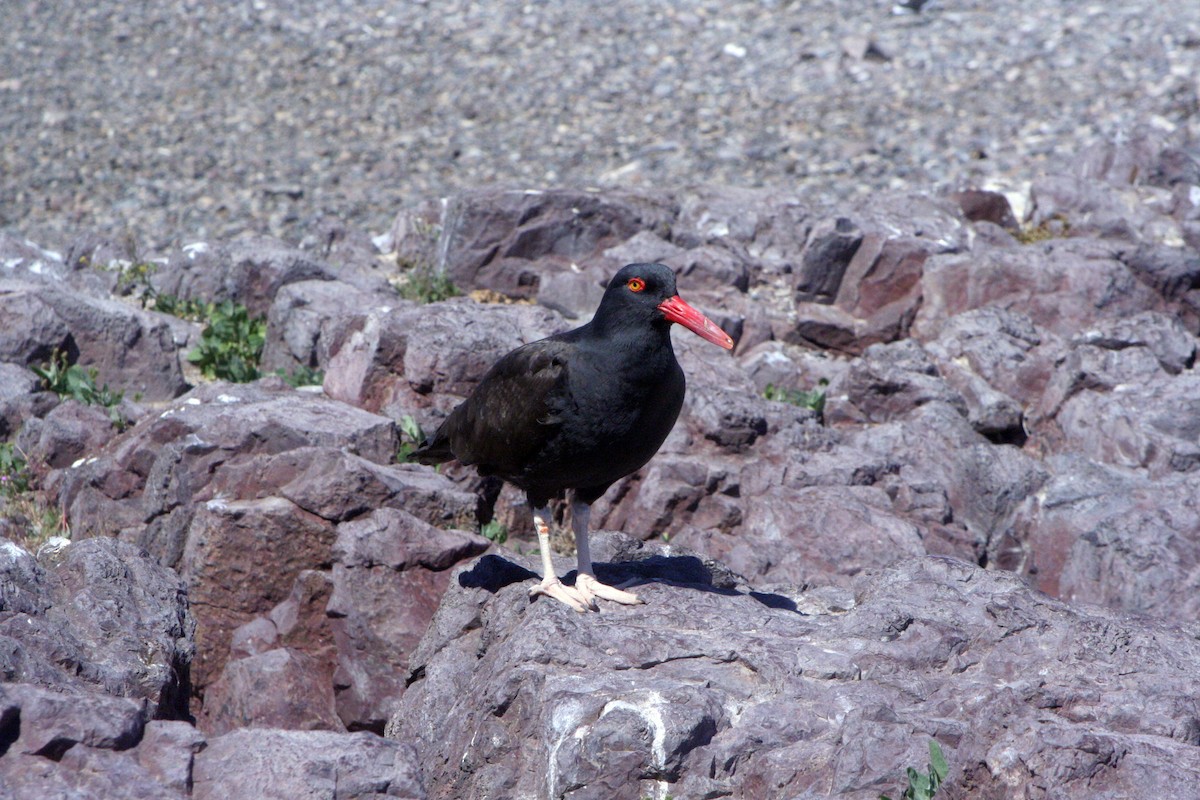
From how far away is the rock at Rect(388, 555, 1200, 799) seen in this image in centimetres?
547

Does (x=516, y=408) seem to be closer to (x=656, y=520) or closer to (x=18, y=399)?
(x=656, y=520)

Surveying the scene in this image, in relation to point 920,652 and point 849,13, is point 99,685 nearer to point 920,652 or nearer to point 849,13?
point 920,652

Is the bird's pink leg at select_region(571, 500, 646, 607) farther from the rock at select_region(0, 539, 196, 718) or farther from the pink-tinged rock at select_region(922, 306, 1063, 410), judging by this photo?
the pink-tinged rock at select_region(922, 306, 1063, 410)

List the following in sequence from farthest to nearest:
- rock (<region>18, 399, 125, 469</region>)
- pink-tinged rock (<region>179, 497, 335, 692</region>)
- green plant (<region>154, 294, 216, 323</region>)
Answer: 1. green plant (<region>154, 294, 216, 323</region>)
2. rock (<region>18, 399, 125, 469</region>)
3. pink-tinged rock (<region>179, 497, 335, 692</region>)

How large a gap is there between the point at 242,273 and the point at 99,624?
8.55 meters

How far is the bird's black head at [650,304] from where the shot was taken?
7227 millimetres

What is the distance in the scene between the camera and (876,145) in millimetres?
23703

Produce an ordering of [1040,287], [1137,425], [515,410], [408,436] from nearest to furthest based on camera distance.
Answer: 1. [515,410]
2. [408,436]
3. [1137,425]
4. [1040,287]

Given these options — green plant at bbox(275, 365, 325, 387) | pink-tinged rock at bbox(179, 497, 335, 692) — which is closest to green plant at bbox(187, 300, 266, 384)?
green plant at bbox(275, 365, 325, 387)

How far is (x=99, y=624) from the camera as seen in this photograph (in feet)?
23.2

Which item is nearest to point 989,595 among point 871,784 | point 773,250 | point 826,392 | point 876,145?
point 871,784

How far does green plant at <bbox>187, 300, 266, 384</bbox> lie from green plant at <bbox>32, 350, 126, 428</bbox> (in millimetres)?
1232

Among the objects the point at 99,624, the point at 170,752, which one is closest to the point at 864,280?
the point at 99,624

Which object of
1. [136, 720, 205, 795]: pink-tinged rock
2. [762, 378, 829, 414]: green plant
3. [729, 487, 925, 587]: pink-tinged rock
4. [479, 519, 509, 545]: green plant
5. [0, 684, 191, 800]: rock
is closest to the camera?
[0, 684, 191, 800]: rock
